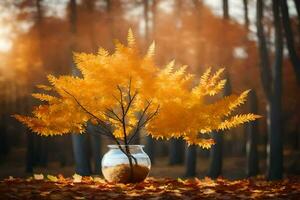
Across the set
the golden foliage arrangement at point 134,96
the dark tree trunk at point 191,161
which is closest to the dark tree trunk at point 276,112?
the dark tree trunk at point 191,161

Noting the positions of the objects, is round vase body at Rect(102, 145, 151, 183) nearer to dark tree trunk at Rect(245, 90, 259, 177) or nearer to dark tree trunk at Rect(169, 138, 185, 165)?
dark tree trunk at Rect(245, 90, 259, 177)

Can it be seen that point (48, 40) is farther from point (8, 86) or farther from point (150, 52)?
point (8, 86)

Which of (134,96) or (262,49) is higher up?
(262,49)

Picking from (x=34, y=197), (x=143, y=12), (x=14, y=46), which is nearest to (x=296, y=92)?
(x=143, y=12)

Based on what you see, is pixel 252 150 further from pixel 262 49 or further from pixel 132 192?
pixel 132 192

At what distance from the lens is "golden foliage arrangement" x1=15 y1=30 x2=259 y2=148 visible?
8297 mm

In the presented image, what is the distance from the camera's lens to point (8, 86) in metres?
34.9

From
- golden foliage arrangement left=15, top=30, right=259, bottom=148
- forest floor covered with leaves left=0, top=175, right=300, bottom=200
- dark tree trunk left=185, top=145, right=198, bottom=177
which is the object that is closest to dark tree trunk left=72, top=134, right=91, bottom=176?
dark tree trunk left=185, top=145, right=198, bottom=177

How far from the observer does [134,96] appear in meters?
8.86

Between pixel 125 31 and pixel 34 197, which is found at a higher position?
pixel 125 31

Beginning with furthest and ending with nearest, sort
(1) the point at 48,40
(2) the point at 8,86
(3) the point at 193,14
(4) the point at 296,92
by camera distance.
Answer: (2) the point at 8,86, (4) the point at 296,92, (3) the point at 193,14, (1) the point at 48,40

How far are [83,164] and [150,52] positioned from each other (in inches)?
360

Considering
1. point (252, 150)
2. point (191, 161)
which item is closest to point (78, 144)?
point (191, 161)

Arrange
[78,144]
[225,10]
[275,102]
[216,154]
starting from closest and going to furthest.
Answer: [275,102]
[78,144]
[216,154]
[225,10]
